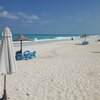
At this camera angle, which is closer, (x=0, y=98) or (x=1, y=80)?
(x=0, y=98)

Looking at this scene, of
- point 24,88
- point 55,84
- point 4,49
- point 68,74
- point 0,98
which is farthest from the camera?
point 68,74

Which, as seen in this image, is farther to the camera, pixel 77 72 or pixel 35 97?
pixel 77 72

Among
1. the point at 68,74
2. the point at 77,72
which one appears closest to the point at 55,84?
the point at 68,74

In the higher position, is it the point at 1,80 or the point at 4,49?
the point at 4,49

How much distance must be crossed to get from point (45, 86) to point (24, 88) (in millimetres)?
797

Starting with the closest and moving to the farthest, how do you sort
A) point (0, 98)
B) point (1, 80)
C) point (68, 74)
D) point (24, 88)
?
point (0, 98), point (24, 88), point (1, 80), point (68, 74)

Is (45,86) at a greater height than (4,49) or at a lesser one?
lesser

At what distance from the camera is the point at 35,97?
6453 mm

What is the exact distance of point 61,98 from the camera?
20.9ft

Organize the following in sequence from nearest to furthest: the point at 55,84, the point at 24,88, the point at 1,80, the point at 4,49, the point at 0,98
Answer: the point at 4,49
the point at 0,98
the point at 24,88
the point at 55,84
the point at 1,80

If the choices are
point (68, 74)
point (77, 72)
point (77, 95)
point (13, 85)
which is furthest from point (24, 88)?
point (77, 72)

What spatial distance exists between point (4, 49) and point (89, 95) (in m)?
3.13

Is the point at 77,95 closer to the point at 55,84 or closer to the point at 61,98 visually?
the point at 61,98

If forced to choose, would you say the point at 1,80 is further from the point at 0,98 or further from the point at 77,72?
the point at 77,72
